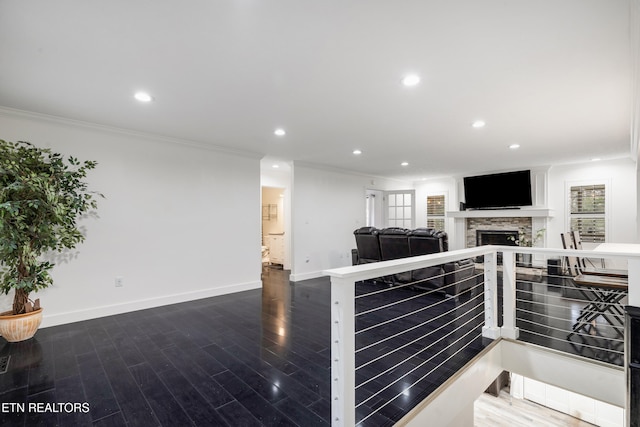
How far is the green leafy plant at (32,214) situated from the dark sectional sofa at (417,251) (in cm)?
423

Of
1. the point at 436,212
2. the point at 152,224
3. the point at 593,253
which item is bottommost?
the point at 593,253

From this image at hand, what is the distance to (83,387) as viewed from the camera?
2.14 m

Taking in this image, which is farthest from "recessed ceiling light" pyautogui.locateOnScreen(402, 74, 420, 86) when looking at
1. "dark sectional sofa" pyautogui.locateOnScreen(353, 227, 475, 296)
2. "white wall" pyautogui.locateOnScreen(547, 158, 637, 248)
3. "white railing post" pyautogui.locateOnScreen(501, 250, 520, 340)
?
"white wall" pyautogui.locateOnScreen(547, 158, 637, 248)

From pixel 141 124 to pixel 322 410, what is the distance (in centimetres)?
370

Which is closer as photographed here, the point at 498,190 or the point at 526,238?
the point at 526,238

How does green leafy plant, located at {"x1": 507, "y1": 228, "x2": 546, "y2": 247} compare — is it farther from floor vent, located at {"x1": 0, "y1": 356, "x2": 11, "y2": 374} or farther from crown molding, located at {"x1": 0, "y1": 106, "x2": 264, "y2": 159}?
floor vent, located at {"x1": 0, "y1": 356, "x2": 11, "y2": 374}

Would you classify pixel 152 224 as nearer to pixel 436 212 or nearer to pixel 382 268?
pixel 382 268

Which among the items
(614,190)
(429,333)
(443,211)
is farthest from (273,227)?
(614,190)

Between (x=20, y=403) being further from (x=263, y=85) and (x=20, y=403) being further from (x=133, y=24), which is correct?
(x=263, y=85)

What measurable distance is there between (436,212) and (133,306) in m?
7.69

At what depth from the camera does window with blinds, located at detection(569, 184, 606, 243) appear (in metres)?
6.06

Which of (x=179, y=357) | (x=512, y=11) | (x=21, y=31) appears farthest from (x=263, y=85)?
(x=179, y=357)

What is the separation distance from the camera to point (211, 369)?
236 centimetres

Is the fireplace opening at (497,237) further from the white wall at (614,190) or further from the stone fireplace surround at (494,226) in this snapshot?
the white wall at (614,190)
